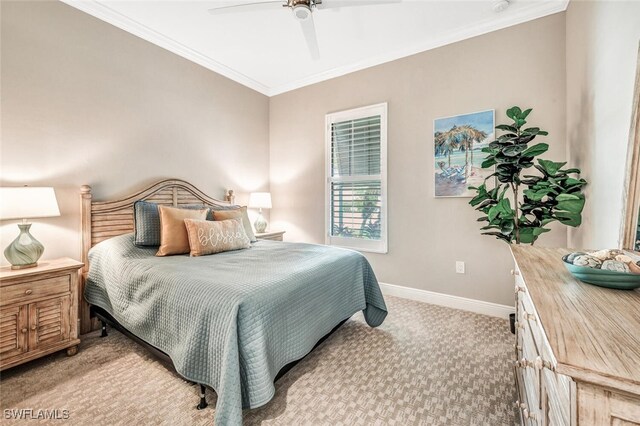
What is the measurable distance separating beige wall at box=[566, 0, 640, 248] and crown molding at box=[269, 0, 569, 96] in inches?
7.4

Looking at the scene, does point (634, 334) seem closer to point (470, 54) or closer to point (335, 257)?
point (335, 257)

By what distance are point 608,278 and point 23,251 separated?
9.98 feet

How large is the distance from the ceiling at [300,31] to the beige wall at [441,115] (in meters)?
0.13

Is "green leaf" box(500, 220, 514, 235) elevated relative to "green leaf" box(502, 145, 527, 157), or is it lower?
lower

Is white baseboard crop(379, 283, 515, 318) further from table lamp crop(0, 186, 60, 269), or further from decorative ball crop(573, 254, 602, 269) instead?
table lamp crop(0, 186, 60, 269)

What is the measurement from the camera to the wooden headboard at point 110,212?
2354mm

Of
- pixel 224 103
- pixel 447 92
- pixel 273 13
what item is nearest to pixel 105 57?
pixel 224 103

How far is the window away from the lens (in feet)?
10.9

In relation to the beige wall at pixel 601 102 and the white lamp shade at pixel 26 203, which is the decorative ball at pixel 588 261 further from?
the white lamp shade at pixel 26 203

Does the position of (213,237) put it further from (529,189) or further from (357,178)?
(529,189)

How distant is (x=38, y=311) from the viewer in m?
1.87

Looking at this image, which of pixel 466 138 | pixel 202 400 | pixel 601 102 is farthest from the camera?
pixel 466 138

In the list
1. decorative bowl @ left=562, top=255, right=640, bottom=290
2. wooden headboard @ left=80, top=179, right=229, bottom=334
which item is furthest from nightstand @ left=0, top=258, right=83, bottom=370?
decorative bowl @ left=562, top=255, right=640, bottom=290

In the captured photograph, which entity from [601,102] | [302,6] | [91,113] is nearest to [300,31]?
[302,6]
